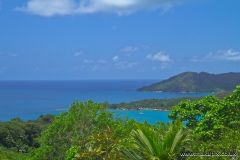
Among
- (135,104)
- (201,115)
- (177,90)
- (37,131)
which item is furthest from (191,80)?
(201,115)

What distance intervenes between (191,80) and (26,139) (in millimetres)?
129721

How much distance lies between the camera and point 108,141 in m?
5.88

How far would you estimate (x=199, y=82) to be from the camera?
160000 millimetres

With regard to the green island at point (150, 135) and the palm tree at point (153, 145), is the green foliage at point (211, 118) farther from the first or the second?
the palm tree at point (153, 145)

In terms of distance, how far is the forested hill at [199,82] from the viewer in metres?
155

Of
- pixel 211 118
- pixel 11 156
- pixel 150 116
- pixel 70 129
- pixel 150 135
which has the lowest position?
pixel 150 116

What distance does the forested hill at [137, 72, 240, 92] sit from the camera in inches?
6088

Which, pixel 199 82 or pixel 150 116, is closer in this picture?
pixel 150 116

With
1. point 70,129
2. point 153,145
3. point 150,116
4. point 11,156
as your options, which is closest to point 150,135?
point 153,145

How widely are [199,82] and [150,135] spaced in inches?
6300

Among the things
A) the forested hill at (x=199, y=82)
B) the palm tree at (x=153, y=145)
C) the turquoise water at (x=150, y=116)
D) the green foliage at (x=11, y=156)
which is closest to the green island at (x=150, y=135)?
the palm tree at (x=153, y=145)

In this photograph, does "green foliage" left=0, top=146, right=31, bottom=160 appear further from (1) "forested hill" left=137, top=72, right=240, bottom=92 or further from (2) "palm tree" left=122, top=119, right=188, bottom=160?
(1) "forested hill" left=137, top=72, right=240, bottom=92

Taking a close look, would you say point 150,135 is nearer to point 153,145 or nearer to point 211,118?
point 153,145

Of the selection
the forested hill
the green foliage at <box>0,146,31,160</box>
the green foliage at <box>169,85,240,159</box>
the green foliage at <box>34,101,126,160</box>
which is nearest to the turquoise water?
the green foliage at <box>0,146,31,160</box>
